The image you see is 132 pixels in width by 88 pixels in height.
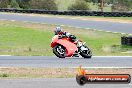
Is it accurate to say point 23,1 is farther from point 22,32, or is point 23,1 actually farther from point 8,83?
point 8,83

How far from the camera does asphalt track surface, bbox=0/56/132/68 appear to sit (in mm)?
14359

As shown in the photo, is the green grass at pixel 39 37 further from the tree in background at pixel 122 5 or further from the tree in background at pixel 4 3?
the tree in background at pixel 122 5

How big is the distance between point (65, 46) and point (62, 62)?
1265 millimetres

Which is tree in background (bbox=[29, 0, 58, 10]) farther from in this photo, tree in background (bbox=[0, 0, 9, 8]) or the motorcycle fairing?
the motorcycle fairing

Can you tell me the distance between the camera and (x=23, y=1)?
2739 inches

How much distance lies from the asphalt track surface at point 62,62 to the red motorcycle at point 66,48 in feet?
0.94

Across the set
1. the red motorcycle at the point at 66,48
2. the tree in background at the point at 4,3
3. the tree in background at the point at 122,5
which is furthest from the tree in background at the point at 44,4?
the red motorcycle at the point at 66,48

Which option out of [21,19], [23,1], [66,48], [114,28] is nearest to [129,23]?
[114,28]

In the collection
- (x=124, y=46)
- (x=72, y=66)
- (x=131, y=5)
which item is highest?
(x=72, y=66)

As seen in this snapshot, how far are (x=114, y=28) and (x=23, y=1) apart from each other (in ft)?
119

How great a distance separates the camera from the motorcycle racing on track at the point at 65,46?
16172 millimetres

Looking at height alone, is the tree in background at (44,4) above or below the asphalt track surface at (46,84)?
below

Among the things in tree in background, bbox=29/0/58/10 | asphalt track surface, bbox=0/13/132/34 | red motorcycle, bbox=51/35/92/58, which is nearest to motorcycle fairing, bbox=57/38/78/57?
red motorcycle, bbox=51/35/92/58

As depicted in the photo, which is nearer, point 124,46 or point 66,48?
point 66,48
